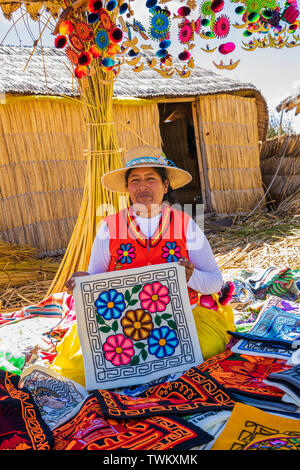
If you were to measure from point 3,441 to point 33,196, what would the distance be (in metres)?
4.18

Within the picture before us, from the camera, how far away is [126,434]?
1329 mm

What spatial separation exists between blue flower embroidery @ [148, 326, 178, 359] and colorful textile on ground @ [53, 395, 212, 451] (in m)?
0.54

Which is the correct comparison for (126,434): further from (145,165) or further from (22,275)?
(22,275)

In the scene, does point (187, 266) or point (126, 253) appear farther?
point (126, 253)

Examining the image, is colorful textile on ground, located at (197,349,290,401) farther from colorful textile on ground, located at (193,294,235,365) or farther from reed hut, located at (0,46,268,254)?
reed hut, located at (0,46,268,254)

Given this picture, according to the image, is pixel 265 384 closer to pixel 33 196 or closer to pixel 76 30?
pixel 76 30

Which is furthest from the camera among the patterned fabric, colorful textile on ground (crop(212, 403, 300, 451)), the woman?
the patterned fabric

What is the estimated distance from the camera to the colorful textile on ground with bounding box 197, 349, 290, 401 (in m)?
1.59

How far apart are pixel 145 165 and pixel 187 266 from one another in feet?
1.86

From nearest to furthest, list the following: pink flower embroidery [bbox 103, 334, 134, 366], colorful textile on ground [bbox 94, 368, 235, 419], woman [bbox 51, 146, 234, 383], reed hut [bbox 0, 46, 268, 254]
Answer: colorful textile on ground [bbox 94, 368, 235, 419], pink flower embroidery [bbox 103, 334, 134, 366], woman [bbox 51, 146, 234, 383], reed hut [bbox 0, 46, 268, 254]

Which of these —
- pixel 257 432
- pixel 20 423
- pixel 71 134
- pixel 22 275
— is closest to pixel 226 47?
pixel 257 432

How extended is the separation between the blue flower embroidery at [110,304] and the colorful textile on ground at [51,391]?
1.08 feet

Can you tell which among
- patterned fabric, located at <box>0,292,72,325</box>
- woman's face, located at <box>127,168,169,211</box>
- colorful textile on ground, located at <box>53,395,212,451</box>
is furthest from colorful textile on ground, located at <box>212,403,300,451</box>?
patterned fabric, located at <box>0,292,72,325</box>

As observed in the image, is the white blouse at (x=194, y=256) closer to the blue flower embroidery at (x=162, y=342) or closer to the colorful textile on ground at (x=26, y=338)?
the blue flower embroidery at (x=162, y=342)
